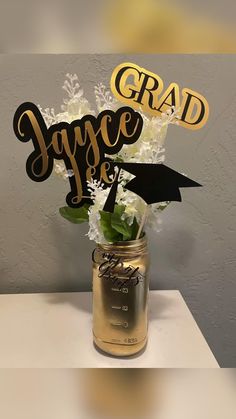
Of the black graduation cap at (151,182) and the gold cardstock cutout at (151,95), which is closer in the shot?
the black graduation cap at (151,182)

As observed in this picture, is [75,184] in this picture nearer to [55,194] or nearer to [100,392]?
[55,194]

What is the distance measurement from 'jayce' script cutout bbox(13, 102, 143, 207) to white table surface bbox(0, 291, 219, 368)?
26 centimetres

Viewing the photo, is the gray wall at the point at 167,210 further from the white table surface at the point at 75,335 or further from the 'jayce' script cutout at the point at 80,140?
the 'jayce' script cutout at the point at 80,140

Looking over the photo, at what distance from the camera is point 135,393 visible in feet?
1.57

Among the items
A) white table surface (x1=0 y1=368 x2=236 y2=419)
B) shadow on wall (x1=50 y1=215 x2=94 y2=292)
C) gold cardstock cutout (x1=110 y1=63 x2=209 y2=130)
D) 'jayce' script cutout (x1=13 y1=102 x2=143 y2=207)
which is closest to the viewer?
white table surface (x1=0 y1=368 x2=236 y2=419)

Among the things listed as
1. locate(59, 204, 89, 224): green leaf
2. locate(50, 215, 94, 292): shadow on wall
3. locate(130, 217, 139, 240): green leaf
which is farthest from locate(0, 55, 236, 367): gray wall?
locate(130, 217, 139, 240): green leaf

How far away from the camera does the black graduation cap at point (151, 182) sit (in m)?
0.51

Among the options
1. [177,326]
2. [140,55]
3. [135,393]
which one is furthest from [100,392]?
[140,55]

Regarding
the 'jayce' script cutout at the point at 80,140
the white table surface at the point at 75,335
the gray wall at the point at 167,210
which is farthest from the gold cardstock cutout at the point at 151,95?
the white table surface at the point at 75,335

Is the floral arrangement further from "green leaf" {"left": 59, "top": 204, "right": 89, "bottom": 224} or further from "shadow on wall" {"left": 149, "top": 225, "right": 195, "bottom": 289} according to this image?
"shadow on wall" {"left": 149, "top": 225, "right": 195, "bottom": 289}

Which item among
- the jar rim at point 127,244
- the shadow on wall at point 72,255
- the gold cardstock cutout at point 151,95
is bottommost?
the shadow on wall at point 72,255

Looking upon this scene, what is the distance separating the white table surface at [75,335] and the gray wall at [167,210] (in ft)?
0.21

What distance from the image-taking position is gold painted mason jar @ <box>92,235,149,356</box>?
1.80 feet

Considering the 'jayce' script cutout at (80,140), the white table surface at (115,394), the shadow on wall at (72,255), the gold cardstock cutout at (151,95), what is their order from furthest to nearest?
1. the shadow on wall at (72,255)
2. the gold cardstock cutout at (151,95)
3. the 'jayce' script cutout at (80,140)
4. the white table surface at (115,394)
